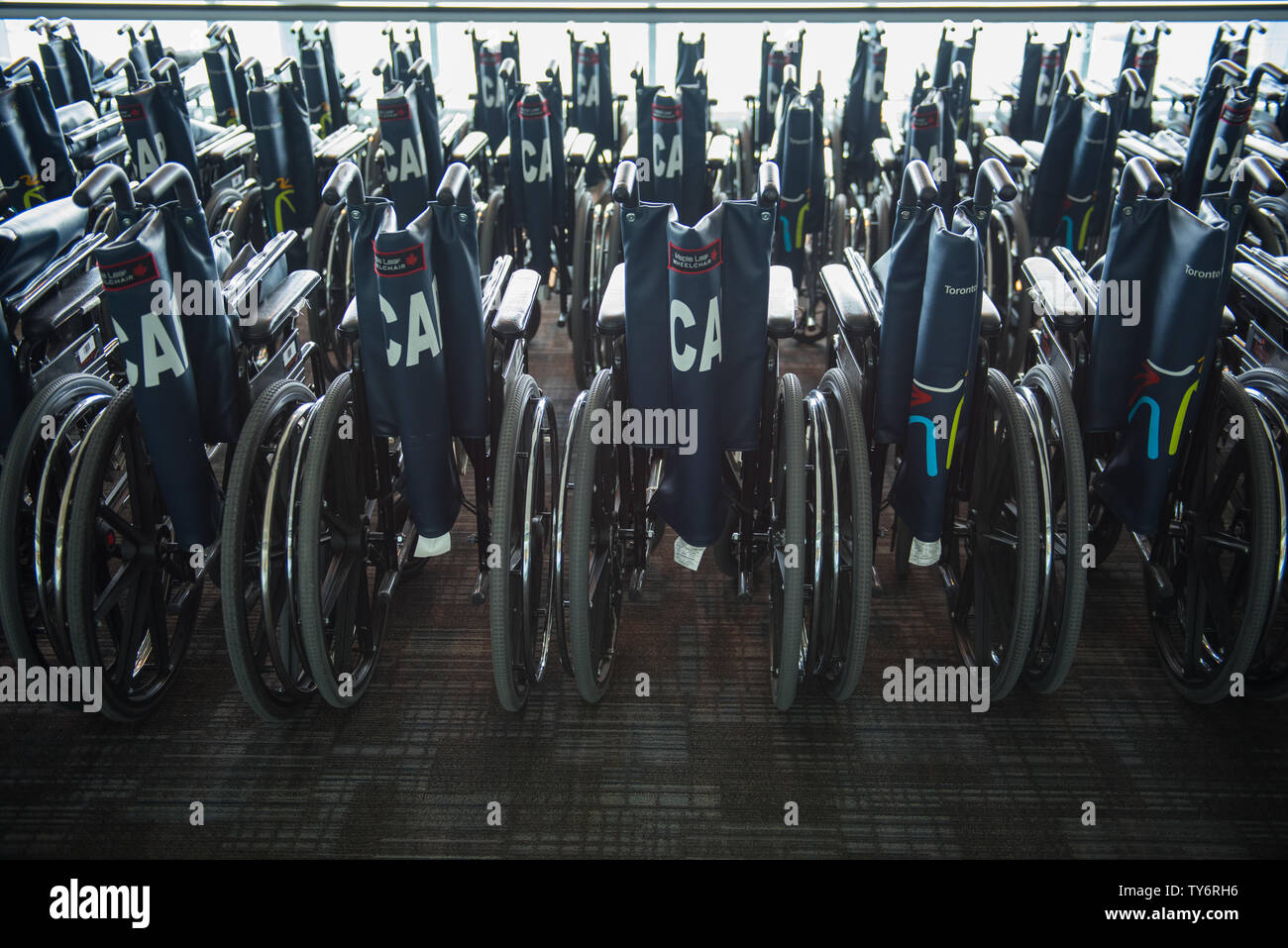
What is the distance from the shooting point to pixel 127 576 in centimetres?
211

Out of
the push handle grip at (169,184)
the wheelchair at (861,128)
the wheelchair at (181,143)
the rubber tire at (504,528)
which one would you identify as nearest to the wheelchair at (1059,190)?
the wheelchair at (861,128)

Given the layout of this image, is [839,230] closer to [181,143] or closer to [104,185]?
[181,143]

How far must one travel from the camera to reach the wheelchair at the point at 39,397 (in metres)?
1.94

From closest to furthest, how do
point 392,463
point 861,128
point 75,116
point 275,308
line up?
1. point 275,308
2. point 392,463
3. point 75,116
4. point 861,128

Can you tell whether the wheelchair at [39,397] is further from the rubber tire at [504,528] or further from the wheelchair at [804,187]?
the wheelchair at [804,187]

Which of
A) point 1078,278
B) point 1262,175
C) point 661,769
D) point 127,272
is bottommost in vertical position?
point 661,769

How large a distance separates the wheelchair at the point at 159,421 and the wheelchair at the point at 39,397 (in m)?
0.08

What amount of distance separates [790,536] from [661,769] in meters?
0.57

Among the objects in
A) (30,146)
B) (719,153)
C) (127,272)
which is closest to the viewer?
(127,272)

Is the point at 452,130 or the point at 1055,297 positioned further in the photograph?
the point at 452,130

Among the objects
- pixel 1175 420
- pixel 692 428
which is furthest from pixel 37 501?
pixel 1175 420

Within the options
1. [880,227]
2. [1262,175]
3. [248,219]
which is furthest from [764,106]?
[1262,175]

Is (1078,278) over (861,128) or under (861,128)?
over

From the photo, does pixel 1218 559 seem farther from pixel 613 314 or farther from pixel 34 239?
pixel 34 239
